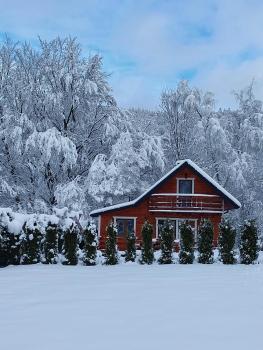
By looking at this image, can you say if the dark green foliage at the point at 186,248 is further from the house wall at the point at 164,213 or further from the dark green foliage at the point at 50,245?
the house wall at the point at 164,213

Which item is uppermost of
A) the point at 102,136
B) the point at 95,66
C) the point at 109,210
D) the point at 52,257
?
the point at 95,66

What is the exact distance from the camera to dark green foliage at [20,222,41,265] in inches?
671

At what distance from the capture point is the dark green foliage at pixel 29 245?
17.0 metres

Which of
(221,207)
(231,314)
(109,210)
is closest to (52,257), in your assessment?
(109,210)

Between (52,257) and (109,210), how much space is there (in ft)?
29.3

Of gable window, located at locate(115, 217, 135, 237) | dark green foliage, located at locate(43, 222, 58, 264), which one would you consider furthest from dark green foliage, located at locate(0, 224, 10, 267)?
gable window, located at locate(115, 217, 135, 237)

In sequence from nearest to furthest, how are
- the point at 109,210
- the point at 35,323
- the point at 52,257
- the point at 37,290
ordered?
A: the point at 35,323, the point at 37,290, the point at 52,257, the point at 109,210

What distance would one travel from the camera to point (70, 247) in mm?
17203

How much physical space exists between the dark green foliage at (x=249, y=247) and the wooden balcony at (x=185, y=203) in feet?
25.6

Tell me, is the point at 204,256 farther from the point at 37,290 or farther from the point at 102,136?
the point at 102,136

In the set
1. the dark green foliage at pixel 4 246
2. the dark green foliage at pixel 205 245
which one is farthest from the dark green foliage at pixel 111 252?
the dark green foliage at pixel 4 246

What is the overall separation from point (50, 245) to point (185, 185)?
12406 millimetres

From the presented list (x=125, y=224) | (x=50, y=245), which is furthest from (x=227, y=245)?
(x=125, y=224)

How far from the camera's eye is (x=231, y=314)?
7.84m
